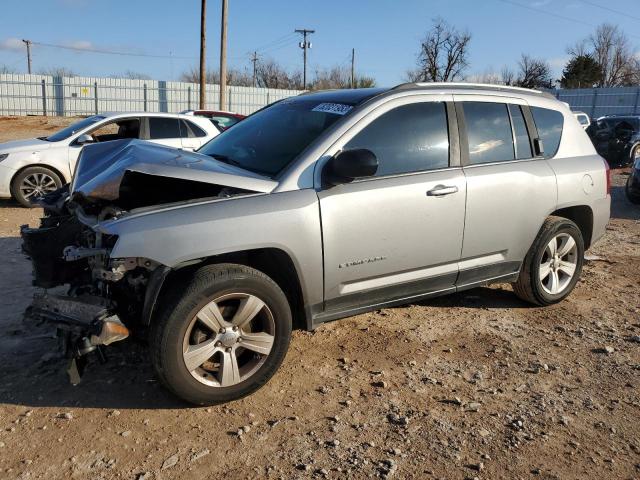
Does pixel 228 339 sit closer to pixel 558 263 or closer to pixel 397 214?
pixel 397 214

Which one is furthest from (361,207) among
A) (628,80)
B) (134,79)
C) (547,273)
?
(628,80)

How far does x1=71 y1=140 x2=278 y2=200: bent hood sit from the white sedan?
4.69 meters

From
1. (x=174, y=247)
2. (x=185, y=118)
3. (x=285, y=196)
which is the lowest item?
(x=174, y=247)

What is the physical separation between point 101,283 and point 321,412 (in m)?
1.48

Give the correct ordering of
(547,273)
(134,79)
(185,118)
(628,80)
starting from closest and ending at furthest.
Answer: (547,273), (185,118), (134,79), (628,80)

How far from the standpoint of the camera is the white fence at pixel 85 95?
3244 centimetres

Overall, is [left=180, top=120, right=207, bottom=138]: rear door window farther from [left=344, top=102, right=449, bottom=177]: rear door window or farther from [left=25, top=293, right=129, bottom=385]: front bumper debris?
[left=25, top=293, right=129, bottom=385]: front bumper debris

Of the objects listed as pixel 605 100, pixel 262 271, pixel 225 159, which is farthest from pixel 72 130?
pixel 605 100

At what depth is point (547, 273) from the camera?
16.1 feet

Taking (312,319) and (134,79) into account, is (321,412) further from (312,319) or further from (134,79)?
(134,79)

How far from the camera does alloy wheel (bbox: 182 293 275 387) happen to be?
3.19m

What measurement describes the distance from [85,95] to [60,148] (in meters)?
27.5

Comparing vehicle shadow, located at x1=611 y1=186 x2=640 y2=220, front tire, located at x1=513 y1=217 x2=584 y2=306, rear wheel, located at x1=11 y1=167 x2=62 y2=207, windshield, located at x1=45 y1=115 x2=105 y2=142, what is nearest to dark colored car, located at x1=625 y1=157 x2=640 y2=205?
vehicle shadow, located at x1=611 y1=186 x2=640 y2=220

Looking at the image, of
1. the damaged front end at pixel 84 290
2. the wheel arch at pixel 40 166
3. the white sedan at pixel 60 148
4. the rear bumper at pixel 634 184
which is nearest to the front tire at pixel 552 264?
the damaged front end at pixel 84 290
